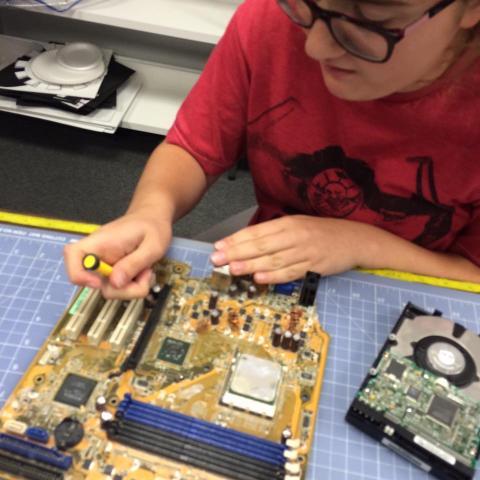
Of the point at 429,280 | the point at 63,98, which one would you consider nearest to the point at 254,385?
the point at 429,280

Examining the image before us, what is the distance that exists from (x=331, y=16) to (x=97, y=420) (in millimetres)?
645

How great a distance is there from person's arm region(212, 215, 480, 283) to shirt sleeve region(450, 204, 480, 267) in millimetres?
16

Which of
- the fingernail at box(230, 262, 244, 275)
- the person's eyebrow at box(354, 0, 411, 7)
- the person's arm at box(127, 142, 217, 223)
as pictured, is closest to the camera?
the person's eyebrow at box(354, 0, 411, 7)

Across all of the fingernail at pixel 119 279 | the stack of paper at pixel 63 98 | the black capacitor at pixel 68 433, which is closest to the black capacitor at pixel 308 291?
the fingernail at pixel 119 279

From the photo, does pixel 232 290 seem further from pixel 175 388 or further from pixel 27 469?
pixel 27 469

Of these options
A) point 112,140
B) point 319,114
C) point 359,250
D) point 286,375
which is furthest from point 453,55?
→ point 112,140

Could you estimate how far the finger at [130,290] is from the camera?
81cm

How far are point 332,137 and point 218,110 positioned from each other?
0.25 meters

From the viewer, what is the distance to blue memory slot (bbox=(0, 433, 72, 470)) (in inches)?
26.6

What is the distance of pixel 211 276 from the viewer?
0.94 metres

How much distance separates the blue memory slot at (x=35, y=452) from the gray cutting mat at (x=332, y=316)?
0.09 metres

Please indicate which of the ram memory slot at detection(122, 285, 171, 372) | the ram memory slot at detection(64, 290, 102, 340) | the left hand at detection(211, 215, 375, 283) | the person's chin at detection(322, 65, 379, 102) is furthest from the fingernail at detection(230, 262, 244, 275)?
the person's chin at detection(322, 65, 379, 102)

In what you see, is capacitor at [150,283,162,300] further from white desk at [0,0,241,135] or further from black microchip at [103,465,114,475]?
white desk at [0,0,241,135]

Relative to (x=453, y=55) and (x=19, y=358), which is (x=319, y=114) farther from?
(x=19, y=358)
